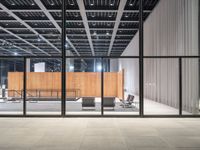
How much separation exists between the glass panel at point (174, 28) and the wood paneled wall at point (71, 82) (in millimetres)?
5273

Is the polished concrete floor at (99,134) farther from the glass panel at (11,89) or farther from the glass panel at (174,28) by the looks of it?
the glass panel at (11,89)

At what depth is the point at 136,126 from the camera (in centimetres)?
914

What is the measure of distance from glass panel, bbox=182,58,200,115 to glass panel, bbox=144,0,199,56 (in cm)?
52

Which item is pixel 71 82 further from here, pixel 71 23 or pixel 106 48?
pixel 106 48

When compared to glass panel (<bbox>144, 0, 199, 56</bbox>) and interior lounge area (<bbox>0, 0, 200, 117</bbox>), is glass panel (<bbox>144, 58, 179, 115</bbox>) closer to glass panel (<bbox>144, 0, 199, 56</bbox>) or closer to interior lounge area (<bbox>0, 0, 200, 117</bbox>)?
A: interior lounge area (<bbox>0, 0, 200, 117</bbox>)

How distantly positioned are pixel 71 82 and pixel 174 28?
39.1 ft

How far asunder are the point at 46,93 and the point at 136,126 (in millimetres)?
15224

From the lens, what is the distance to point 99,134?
7.80 meters

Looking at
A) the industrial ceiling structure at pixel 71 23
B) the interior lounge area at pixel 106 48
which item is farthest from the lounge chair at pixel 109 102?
the industrial ceiling structure at pixel 71 23

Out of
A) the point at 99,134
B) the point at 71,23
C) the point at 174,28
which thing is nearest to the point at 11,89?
the point at 71,23

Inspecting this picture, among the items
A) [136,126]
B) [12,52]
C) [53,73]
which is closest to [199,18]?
[136,126]

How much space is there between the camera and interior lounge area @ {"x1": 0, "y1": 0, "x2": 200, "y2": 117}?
1156cm

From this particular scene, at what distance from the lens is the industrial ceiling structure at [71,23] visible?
15664mm

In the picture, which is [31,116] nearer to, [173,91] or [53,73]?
[173,91]
